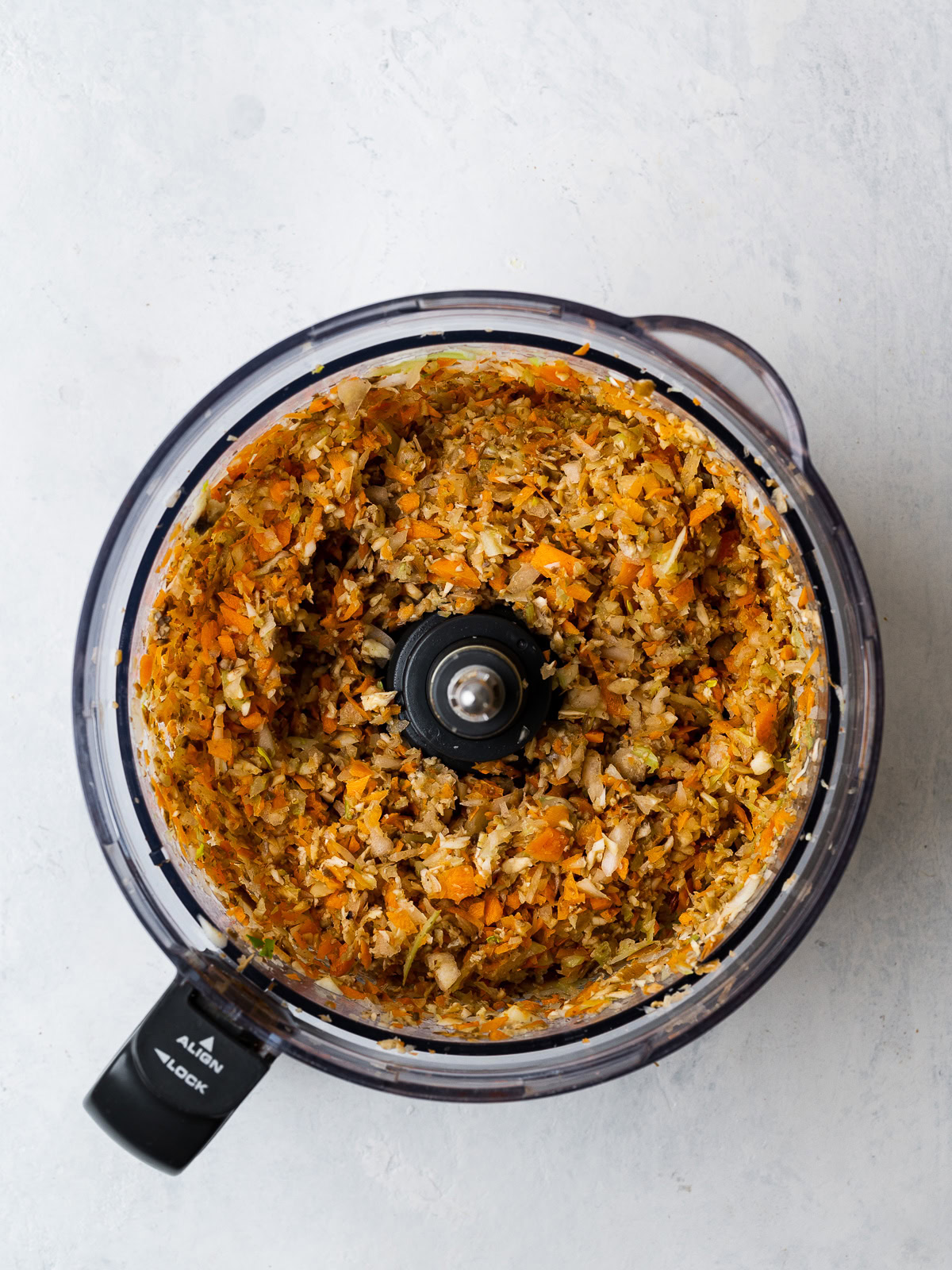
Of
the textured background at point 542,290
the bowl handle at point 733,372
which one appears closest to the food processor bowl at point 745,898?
the bowl handle at point 733,372

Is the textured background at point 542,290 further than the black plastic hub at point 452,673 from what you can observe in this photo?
Yes

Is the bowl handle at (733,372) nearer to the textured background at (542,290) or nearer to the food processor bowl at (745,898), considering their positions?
the food processor bowl at (745,898)

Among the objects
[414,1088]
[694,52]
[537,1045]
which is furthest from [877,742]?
[694,52]

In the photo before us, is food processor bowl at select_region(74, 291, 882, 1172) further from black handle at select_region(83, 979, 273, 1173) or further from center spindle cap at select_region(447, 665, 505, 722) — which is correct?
center spindle cap at select_region(447, 665, 505, 722)

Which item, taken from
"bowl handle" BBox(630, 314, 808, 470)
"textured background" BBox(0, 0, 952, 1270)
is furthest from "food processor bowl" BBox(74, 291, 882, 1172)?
"textured background" BBox(0, 0, 952, 1270)

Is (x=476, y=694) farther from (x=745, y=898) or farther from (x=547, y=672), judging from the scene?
(x=745, y=898)

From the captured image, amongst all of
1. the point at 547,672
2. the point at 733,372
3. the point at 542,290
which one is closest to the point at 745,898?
the point at 547,672

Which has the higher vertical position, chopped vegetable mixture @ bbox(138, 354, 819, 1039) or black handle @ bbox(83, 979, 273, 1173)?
chopped vegetable mixture @ bbox(138, 354, 819, 1039)
